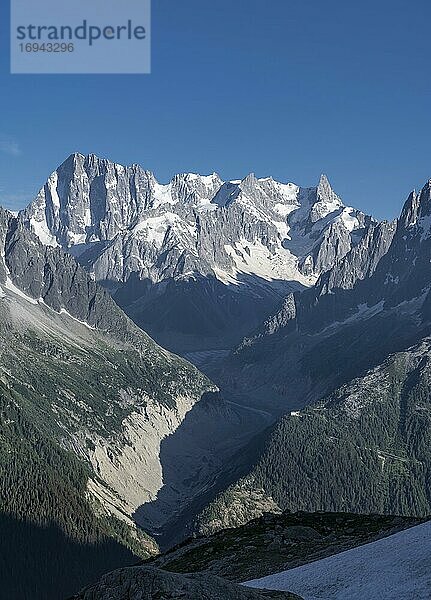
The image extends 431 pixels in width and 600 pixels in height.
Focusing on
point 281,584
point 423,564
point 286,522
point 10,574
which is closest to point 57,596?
point 10,574

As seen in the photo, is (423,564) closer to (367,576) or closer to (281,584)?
(367,576)

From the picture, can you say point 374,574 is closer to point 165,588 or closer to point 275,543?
point 165,588

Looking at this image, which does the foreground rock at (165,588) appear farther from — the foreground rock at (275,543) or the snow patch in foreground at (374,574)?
the foreground rock at (275,543)

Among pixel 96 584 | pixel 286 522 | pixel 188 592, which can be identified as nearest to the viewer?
pixel 188 592

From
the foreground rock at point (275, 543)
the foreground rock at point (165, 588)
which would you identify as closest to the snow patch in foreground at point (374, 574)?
the foreground rock at point (165, 588)

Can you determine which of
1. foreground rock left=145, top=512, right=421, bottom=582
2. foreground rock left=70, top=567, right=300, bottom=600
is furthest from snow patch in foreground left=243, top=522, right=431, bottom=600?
foreground rock left=145, top=512, right=421, bottom=582

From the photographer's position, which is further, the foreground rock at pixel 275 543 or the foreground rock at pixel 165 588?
the foreground rock at pixel 275 543
